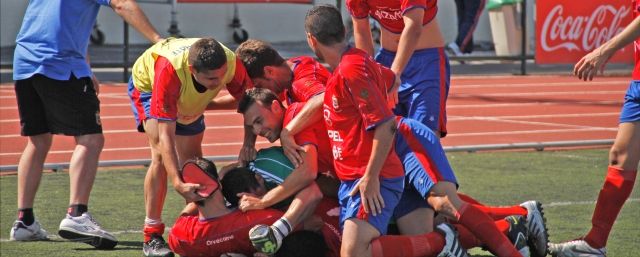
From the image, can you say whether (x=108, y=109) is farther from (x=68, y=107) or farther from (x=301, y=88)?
(x=301, y=88)

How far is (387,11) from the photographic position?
717 cm

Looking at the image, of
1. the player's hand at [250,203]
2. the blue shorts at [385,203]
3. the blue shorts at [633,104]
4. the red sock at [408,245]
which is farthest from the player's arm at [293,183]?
the blue shorts at [633,104]

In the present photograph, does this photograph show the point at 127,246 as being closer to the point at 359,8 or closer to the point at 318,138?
the point at 318,138

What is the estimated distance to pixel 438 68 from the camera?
7105 mm

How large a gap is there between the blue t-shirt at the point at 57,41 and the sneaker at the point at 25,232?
0.88 metres

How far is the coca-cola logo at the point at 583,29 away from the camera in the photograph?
58.5ft

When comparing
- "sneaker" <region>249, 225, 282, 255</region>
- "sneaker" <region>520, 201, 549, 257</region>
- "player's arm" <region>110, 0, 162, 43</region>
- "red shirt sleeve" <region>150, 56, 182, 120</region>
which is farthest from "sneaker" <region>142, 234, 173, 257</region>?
"sneaker" <region>520, 201, 549, 257</region>

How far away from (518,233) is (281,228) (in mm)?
1252

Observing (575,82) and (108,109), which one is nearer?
(108,109)

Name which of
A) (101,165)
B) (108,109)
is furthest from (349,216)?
(108,109)

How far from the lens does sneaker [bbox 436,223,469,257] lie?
20.1 feet

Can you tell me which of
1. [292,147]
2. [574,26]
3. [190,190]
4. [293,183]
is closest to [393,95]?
[292,147]

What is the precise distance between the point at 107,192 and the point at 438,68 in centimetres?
312

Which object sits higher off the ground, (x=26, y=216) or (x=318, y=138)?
(x=318, y=138)
